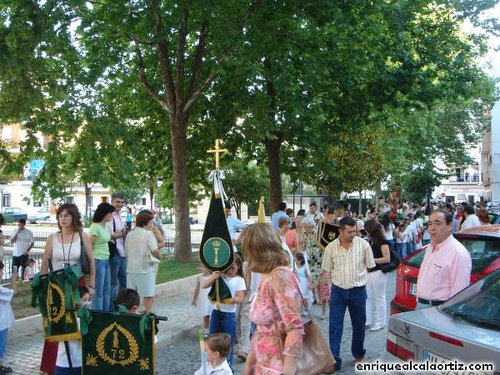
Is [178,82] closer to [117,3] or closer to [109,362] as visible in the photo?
[117,3]

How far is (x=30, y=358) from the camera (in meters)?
7.18

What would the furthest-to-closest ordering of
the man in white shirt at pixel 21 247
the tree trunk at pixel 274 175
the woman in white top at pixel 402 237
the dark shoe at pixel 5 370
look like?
1. the tree trunk at pixel 274 175
2. the woman in white top at pixel 402 237
3. the man in white shirt at pixel 21 247
4. the dark shoe at pixel 5 370

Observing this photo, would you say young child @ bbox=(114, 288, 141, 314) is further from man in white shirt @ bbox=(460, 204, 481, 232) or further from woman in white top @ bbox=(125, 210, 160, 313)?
man in white shirt @ bbox=(460, 204, 481, 232)

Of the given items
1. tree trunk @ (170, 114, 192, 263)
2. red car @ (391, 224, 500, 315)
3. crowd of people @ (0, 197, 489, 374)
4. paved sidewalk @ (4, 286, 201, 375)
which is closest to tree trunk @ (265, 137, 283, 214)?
tree trunk @ (170, 114, 192, 263)

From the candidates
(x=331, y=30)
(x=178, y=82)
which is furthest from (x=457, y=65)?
(x=178, y=82)

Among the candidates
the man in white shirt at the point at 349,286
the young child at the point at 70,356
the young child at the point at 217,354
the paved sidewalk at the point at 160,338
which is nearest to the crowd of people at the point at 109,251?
the paved sidewalk at the point at 160,338

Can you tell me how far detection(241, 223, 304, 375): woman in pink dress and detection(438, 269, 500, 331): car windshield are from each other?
4.31 ft

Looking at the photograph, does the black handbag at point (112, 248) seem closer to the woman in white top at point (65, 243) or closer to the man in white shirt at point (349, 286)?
the woman in white top at point (65, 243)

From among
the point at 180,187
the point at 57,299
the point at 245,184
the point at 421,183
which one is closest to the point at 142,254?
the point at 57,299

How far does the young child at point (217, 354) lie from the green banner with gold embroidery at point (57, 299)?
1.25 meters

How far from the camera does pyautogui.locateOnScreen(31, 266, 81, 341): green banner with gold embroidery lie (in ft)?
16.8

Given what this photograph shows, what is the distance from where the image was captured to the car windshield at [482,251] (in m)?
6.97

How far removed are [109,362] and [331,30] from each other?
13.1 meters

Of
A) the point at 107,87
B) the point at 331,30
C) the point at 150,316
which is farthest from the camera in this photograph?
the point at 107,87
